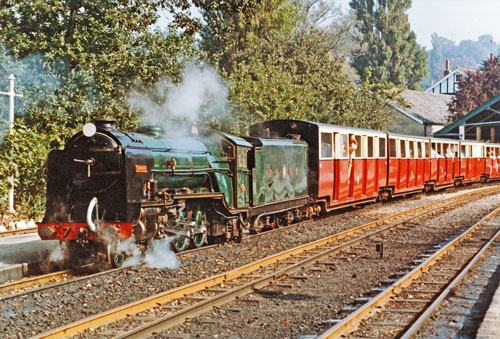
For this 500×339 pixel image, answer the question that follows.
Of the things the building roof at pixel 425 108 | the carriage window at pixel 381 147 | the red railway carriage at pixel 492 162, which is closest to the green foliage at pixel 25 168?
the carriage window at pixel 381 147

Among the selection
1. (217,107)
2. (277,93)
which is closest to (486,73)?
(277,93)

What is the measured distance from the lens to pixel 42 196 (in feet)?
55.9

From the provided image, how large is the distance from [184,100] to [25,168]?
555 cm

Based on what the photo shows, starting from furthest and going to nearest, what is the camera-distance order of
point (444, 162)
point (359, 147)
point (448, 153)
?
point (448, 153) < point (444, 162) < point (359, 147)

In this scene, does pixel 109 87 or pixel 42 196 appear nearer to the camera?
pixel 42 196

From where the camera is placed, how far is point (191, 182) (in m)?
12.0

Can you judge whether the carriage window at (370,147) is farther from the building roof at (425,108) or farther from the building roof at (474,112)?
the building roof at (425,108)

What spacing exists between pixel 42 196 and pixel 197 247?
21.6ft

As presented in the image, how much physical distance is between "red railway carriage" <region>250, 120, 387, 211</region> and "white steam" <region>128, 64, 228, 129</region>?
10.1ft

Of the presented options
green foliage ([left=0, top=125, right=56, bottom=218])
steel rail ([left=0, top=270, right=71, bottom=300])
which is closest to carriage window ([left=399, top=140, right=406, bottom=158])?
green foliage ([left=0, top=125, right=56, bottom=218])

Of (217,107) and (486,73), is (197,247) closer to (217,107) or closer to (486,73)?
(217,107)

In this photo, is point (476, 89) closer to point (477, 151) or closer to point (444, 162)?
point (477, 151)

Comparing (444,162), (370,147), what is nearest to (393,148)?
(370,147)

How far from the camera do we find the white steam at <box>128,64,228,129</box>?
1892 centimetres
